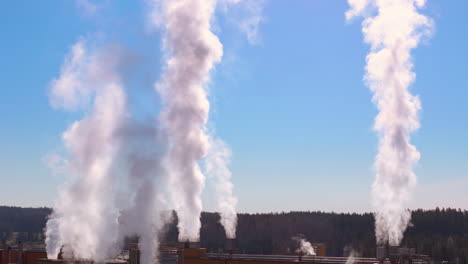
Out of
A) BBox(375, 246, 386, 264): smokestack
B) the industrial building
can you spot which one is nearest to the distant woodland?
the industrial building

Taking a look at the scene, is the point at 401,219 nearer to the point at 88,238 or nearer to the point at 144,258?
the point at 144,258

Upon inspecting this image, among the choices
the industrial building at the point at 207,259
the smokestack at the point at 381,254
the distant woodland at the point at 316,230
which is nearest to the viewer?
the industrial building at the point at 207,259

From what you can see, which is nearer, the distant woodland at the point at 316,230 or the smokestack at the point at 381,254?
the smokestack at the point at 381,254

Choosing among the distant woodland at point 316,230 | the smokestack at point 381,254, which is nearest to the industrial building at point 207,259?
the smokestack at point 381,254

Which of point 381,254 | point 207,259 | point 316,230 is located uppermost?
point 316,230

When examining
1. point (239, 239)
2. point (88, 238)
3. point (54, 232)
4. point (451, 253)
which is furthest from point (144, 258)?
point (239, 239)

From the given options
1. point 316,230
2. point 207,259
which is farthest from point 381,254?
point 316,230

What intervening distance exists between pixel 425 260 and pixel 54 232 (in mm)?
39159

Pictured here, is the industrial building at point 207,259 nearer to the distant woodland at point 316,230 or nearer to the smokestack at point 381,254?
the smokestack at point 381,254

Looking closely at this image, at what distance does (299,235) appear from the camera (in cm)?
18000

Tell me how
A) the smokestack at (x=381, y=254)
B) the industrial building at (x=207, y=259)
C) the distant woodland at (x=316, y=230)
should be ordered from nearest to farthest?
1. the industrial building at (x=207, y=259)
2. the smokestack at (x=381, y=254)
3. the distant woodland at (x=316, y=230)

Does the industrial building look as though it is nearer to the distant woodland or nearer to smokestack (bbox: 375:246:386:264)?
smokestack (bbox: 375:246:386:264)

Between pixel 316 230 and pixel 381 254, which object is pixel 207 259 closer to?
pixel 381 254

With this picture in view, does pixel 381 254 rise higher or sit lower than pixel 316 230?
lower
